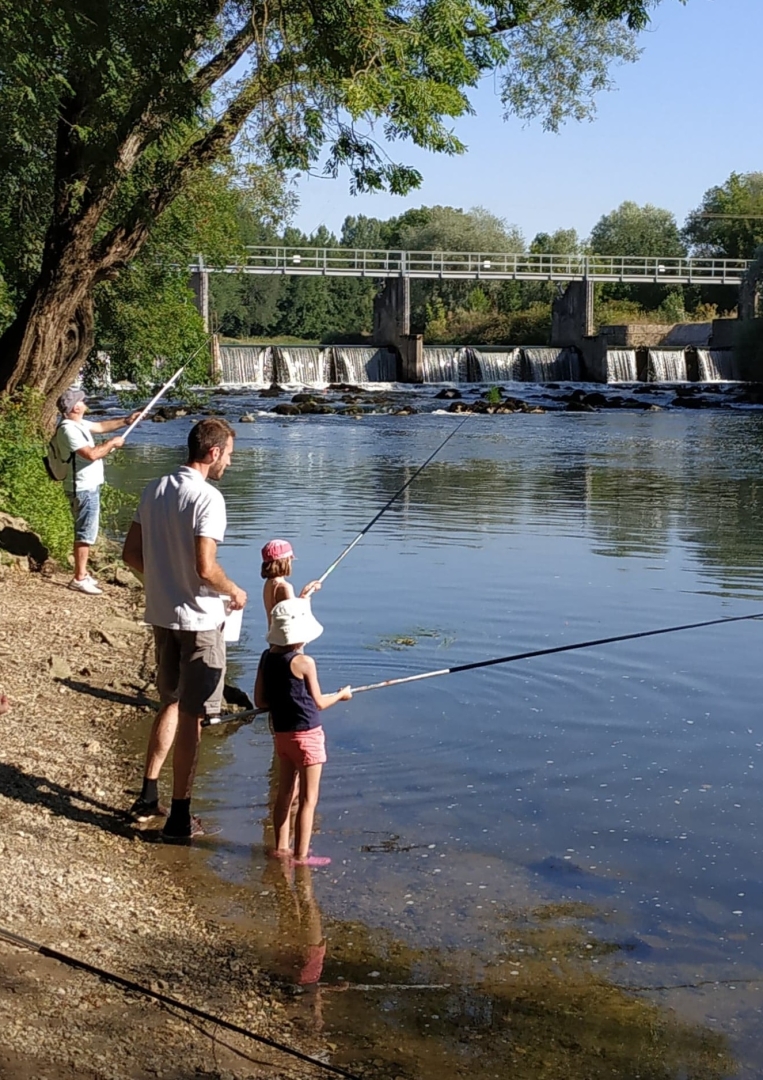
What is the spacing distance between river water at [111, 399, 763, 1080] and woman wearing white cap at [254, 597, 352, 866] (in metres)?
0.29

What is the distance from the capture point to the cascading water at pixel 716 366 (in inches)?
2335

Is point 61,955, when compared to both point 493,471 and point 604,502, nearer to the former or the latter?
→ point 604,502

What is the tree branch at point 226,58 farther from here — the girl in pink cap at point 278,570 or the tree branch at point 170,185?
the girl in pink cap at point 278,570

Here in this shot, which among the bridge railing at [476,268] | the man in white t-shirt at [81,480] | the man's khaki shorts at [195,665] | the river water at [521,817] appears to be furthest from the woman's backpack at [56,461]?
the bridge railing at [476,268]

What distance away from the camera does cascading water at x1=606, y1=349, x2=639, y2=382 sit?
194 ft

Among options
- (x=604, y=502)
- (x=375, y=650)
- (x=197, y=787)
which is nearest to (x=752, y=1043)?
(x=197, y=787)

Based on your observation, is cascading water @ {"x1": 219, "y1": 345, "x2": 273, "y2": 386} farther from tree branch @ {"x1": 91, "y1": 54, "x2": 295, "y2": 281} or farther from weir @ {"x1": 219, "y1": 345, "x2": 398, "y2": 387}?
tree branch @ {"x1": 91, "y1": 54, "x2": 295, "y2": 281}

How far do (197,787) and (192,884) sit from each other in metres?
1.42

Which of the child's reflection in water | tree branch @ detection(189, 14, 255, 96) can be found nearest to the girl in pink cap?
the child's reflection in water

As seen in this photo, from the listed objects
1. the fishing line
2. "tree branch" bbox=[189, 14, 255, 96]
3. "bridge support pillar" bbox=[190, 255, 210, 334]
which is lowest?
the fishing line

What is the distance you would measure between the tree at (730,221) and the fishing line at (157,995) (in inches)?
3388

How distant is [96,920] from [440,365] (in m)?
54.0

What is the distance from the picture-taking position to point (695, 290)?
81.2 metres

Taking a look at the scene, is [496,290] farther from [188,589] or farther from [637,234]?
[188,589]
